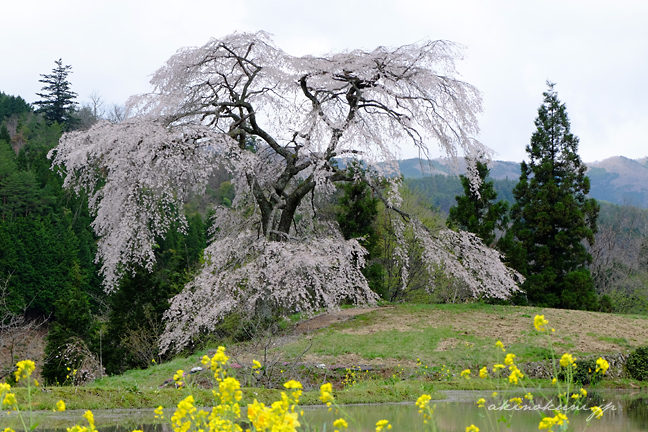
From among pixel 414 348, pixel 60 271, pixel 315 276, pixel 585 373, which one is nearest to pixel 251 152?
pixel 315 276

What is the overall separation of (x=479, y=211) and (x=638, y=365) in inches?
402

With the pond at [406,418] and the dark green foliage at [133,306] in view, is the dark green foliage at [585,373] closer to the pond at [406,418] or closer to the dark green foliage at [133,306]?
the pond at [406,418]

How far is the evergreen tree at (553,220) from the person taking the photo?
18.6 metres

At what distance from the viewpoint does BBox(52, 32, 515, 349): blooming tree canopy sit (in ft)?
35.1

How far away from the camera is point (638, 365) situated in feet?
30.1

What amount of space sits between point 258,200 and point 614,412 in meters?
9.16

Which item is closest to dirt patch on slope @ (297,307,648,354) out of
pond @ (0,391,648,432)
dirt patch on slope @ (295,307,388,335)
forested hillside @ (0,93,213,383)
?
dirt patch on slope @ (295,307,388,335)

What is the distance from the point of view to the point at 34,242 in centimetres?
3453

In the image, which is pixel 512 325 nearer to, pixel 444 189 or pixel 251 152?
pixel 251 152

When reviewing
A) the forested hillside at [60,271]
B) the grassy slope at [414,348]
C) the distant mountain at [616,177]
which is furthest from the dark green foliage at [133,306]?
the distant mountain at [616,177]

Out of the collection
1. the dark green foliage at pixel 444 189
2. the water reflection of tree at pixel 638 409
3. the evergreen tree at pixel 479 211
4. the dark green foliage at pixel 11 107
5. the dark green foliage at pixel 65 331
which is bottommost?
the dark green foliage at pixel 65 331

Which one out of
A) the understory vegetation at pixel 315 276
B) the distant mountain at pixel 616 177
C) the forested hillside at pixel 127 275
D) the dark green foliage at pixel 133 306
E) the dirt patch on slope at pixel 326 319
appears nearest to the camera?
the understory vegetation at pixel 315 276

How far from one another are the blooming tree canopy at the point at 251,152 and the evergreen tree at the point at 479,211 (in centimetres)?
463

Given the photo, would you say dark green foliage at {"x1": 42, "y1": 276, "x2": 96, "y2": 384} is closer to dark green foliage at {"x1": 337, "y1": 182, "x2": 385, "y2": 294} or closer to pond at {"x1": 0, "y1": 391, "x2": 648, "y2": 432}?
dark green foliage at {"x1": 337, "y1": 182, "x2": 385, "y2": 294}
